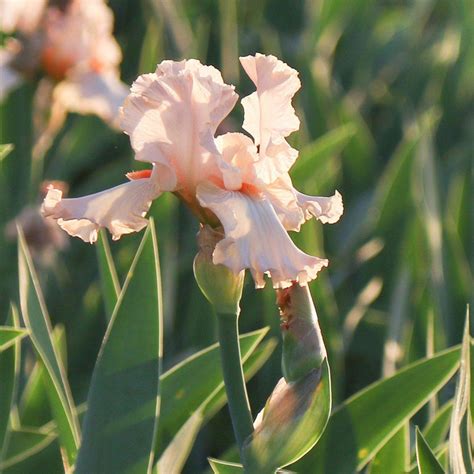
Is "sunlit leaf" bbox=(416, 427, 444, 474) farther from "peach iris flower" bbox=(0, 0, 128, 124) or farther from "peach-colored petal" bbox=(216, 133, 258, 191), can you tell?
"peach iris flower" bbox=(0, 0, 128, 124)

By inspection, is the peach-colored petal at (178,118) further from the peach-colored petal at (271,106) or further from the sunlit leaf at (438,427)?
the sunlit leaf at (438,427)

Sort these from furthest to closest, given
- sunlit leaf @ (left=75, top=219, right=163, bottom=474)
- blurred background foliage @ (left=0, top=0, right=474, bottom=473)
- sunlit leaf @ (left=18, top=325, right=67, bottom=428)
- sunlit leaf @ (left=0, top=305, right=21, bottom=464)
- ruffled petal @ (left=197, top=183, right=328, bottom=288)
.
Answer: blurred background foliage @ (left=0, top=0, right=474, bottom=473) < sunlit leaf @ (left=18, top=325, right=67, bottom=428) < sunlit leaf @ (left=0, top=305, right=21, bottom=464) < sunlit leaf @ (left=75, top=219, right=163, bottom=474) < ruffled petal @ (left=197, top=183, right=328, bottom=288)

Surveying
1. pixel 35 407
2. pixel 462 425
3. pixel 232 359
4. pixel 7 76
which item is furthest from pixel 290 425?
pixel 7 76

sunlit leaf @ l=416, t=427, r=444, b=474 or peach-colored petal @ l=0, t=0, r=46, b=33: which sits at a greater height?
peach-colored petal @ l=0, t=0, r=46, b=33

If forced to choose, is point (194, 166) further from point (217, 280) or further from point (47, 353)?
point (47, 353)

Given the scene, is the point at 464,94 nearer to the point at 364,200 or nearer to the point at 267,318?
the point at 364,200

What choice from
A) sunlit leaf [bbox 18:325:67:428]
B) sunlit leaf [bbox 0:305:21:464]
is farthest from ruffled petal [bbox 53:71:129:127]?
sunlit leaf [bbox 0:305:21:464]
